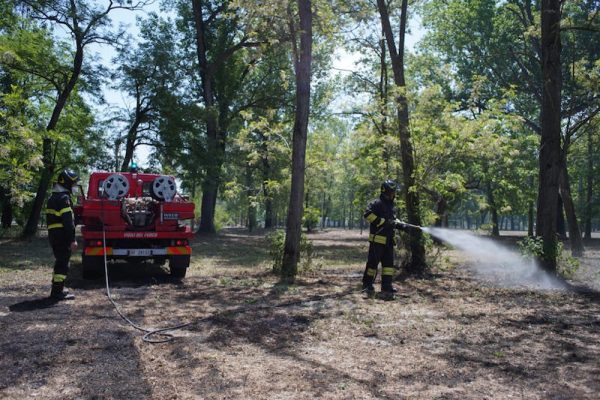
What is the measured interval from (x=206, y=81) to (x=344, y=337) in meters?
22.7

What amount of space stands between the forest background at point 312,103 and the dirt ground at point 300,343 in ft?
10.4

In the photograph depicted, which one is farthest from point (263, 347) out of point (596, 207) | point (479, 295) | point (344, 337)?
point (596, 207)

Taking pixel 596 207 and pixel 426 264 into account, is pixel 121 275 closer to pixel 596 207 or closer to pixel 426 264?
pixel 426 264

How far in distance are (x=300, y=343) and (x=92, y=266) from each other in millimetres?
5659

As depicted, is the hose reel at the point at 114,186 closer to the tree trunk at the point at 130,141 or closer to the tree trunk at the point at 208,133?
the tree trunk at the point at 208,133

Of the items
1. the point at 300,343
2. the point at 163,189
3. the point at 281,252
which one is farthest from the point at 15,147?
the point at 300,343

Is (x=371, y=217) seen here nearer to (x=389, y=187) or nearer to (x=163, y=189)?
(x=389, y=187)

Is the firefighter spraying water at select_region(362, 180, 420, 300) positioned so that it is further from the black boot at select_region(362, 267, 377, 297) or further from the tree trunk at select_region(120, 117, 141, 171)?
the tree trunk at select_region(120, 117, 141, 171)

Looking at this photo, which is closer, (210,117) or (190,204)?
(190,204)

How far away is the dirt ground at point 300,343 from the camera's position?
406cm

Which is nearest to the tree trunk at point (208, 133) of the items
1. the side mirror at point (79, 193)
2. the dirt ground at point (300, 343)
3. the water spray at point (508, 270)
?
the side mirror at point (79, 193)

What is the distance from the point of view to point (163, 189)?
9805 mm

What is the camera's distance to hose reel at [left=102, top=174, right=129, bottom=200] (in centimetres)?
944

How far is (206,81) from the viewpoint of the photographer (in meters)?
26.3
